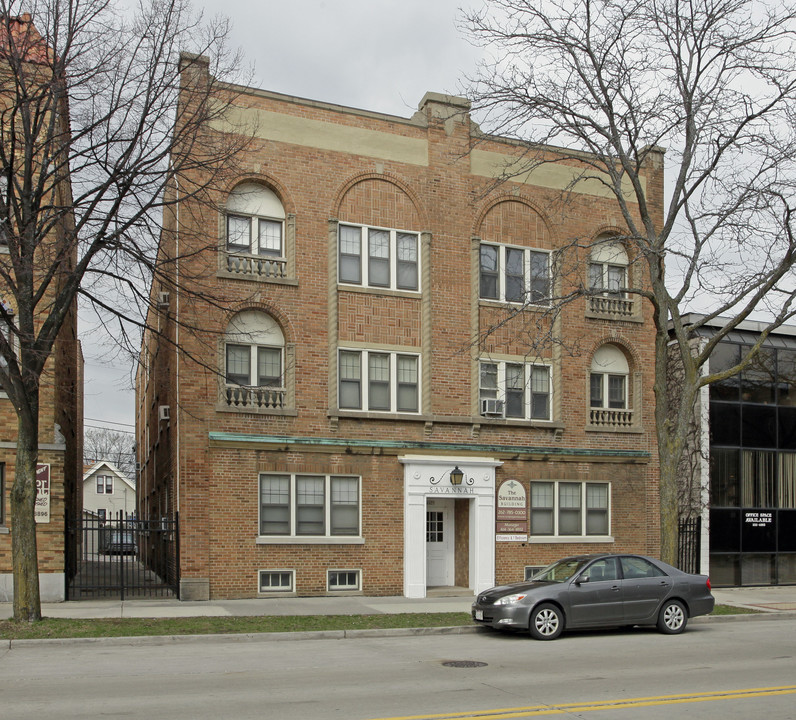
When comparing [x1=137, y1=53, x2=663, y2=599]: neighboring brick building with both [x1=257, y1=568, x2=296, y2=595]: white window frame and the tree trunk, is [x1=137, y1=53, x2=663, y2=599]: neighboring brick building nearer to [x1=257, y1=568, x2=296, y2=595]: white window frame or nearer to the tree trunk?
[x1=257, y1=568, x2=296, y2=595]: white window frame

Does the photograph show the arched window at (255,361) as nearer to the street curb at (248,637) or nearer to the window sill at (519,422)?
the window sill at (519,422)

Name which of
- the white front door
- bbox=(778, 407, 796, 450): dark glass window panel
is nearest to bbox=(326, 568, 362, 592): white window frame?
the white front door

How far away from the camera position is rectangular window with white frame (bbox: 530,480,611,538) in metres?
24.5

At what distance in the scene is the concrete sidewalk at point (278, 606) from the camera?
1827cm

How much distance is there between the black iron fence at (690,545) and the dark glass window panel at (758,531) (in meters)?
1.81

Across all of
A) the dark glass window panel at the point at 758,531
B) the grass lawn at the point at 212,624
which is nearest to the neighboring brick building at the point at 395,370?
the dark glass window panel at the point at 758,531

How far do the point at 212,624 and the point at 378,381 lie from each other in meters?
8.31

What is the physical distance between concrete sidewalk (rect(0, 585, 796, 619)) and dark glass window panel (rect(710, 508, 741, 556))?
337 cm

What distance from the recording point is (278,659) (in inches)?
529

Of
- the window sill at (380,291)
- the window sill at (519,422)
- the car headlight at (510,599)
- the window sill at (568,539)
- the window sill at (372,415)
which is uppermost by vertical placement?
the window sill at (380,291)

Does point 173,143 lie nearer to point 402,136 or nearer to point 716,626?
point 402,136

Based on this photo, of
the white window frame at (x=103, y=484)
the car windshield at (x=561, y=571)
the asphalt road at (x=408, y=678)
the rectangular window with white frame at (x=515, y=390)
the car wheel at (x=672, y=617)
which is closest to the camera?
the asphalt road at (x=408, y=678)

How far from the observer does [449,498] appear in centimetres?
2402

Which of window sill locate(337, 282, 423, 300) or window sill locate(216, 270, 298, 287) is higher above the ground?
window sill locate(216, 270, 298, 287)
